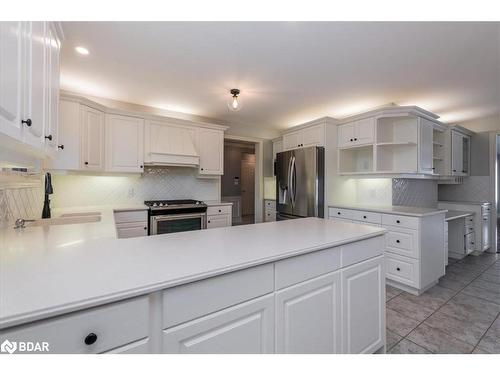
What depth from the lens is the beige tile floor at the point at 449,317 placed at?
171 centimetres

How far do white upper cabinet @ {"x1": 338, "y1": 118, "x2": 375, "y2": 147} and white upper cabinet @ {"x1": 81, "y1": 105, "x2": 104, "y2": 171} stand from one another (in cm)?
338

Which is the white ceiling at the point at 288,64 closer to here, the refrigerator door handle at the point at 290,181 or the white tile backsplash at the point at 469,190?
the refrigerator door handle at the point at 290,181

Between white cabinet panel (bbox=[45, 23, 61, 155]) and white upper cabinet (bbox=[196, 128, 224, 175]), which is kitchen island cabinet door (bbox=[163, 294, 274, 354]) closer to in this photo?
white cabinet panel (bbox=[45, 23, 61, 155])

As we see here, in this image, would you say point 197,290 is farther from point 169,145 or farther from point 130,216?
point 169,145

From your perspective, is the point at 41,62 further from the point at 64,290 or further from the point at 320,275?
the point at 320,275

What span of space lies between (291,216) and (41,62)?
3383mm

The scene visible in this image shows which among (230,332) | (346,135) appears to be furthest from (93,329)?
(346,135)

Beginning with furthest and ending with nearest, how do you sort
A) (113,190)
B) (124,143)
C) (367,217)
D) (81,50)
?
(113,190)
(124,143)
(367,217)
(81,50)

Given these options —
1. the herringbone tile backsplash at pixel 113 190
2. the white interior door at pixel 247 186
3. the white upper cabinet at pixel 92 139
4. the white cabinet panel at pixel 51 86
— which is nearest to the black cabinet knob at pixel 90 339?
the white cabinet panel at pixel 51 86

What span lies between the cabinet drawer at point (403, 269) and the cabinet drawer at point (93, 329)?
261 centimetres

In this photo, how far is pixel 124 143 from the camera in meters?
3.04

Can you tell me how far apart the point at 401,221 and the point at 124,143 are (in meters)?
3.57

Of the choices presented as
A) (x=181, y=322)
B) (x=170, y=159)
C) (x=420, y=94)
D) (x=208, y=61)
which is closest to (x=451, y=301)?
(x=420, y=94)

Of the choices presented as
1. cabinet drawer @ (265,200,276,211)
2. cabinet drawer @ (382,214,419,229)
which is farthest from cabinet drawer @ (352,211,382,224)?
cabinet drawer @ (265,200,276,211)
